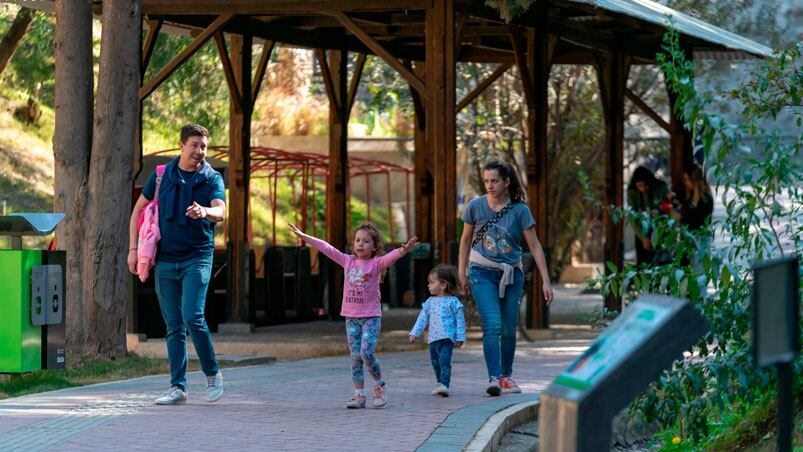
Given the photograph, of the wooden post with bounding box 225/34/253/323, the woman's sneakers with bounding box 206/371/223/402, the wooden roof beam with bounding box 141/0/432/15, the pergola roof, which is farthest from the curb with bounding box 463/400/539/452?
the wooden post with bounding box 225/34/253/323

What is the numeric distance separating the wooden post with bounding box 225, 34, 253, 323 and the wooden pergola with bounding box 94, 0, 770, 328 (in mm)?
17

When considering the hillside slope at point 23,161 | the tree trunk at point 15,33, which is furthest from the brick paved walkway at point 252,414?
the hillside slope at point 23,161

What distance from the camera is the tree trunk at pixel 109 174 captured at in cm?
1402

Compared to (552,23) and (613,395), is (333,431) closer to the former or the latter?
(613,395)

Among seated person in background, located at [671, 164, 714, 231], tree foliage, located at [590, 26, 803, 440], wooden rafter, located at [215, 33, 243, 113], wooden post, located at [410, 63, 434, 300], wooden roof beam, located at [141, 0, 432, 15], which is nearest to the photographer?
tree foliage, located at [590, 26, 803, 440]

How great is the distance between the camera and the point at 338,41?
2122cm

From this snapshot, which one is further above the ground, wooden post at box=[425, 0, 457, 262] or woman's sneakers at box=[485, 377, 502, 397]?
wooden post at box=[425, 0, 457, 262]

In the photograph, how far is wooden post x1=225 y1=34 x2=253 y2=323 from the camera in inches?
743

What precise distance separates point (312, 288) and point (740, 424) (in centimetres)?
1285

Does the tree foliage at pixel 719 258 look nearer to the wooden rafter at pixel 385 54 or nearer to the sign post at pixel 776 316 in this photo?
the sign post at pixel 776 316

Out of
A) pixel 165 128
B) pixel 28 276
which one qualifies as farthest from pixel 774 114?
pixel 165 128

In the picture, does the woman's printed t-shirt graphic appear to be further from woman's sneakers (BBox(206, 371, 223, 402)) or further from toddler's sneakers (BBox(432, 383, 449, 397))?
woman's sneakers (BBox(206, 371, 223, 402))

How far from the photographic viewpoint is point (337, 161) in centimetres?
2172

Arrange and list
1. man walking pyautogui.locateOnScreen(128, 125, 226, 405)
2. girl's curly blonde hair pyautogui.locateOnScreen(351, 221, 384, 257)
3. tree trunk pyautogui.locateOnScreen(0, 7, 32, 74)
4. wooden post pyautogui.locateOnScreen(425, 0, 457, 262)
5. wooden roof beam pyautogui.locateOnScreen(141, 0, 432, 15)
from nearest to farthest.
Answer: man walking pyautogui.locateOnScreen(128, 125, 226, 405) < girl's curly blonde hair pyautogui.locateOnScreen(351, 221, 384, 257) < wooden post pyautogui.locateOnScreen(425, 0, 457, 262) < wooden roof beam pyautogui.locateOnScreen(141, 0, 432, 15) < tree trunk pyautogui.locateOnScreen(0, 7, 32, 74)
